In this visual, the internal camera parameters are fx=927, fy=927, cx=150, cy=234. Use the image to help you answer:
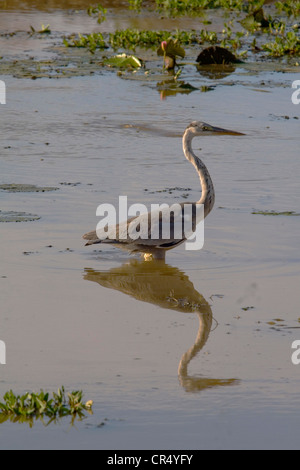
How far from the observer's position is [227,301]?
22.8 ft

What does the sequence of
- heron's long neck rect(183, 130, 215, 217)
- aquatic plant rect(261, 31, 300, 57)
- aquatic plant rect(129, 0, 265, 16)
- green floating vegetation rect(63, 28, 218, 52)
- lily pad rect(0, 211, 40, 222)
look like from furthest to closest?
1. aquatic plant rect(129, 0, 265, 16)
2. green floating vegetation rect(63, 28, 218, 52)
3. aquatic plant rect(261, 31, 300, 57)
4. lily pad rect(0, 211, 40, 222)
5. heron's long neck rect(183, 130, 215, 217)

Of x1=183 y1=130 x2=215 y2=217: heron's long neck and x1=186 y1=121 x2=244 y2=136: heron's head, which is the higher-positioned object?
x1=186 y1=121 x2=244 y2=136: heron's head

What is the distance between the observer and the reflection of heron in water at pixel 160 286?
6.69 metres

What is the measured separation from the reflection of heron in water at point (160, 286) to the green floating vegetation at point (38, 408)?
3.74 ft

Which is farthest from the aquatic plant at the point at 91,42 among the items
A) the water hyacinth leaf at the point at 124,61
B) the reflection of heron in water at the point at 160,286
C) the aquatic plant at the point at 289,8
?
the reflection of heron in water at the point at 160,286

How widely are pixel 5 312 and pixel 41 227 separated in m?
2.14

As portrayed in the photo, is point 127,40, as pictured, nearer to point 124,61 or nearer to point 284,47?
point 124,61

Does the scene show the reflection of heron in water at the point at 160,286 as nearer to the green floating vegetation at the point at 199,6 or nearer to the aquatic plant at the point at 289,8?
the green floating vegetation at the point at 199,6

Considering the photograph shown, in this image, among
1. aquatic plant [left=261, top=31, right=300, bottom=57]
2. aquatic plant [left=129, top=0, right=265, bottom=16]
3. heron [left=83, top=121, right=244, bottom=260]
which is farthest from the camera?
aquatic plant [left=129, top=0, right=265, bottom=16]

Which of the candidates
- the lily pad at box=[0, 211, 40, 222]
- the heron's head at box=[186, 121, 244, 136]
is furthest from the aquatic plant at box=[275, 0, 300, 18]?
the lily pad at box=[0, 211, 40, 222]

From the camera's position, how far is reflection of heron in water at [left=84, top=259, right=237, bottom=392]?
669 cm

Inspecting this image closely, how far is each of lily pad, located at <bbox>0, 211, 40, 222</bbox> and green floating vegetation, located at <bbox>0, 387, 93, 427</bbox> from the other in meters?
3.80

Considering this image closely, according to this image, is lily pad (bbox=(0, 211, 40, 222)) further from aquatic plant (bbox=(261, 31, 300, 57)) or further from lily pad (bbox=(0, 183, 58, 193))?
aquatic plant (bbox=(261, 31, 300, 57))

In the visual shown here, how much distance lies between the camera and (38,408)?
4961mm
